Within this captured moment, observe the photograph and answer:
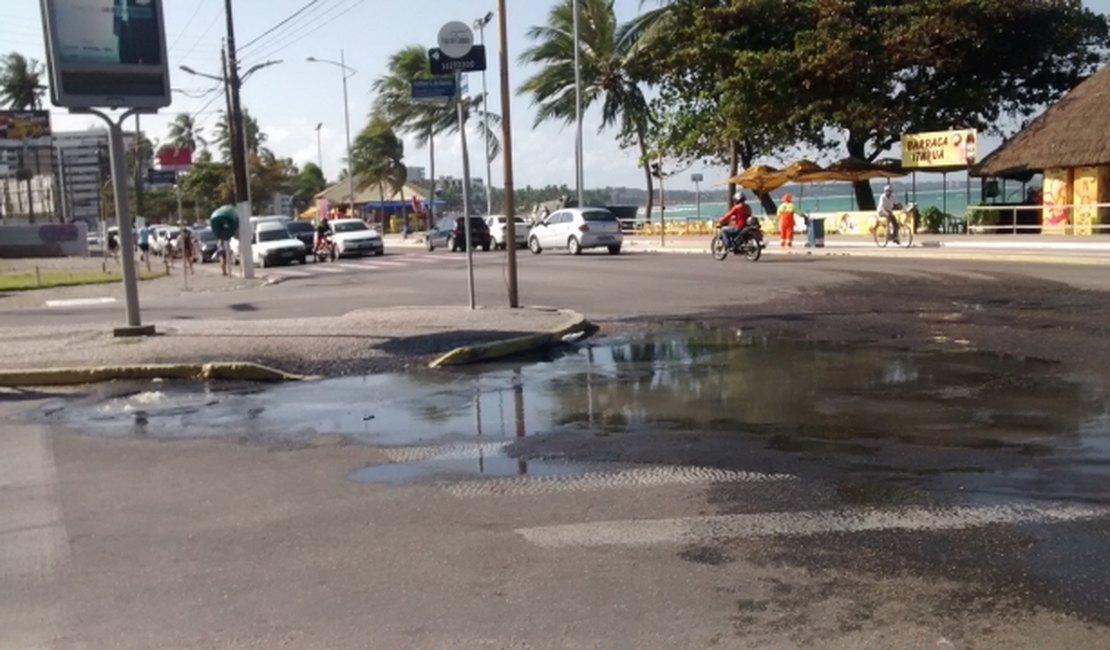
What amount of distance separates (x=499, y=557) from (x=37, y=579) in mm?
2356

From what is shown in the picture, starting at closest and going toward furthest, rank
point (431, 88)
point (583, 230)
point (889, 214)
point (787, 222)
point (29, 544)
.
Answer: point (29, 544) → point (431, 88) → point (889, 214) → point (787, 222) → point (583, 230)

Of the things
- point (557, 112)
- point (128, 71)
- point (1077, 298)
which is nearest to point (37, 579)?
point (128, 71)

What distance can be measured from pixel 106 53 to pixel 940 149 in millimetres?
30971

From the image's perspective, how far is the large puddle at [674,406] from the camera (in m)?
7.75

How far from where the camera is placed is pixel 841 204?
6625 centimetres

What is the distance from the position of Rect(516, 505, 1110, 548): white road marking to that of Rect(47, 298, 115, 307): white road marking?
19.5m

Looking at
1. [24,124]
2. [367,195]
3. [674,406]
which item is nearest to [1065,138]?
[674,406]

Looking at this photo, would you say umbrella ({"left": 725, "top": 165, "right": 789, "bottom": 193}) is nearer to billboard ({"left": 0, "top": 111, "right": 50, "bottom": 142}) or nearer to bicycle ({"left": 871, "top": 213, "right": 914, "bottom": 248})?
bicycle ({"left": 871, "top": 213, "right": 914, "bottom": 248})

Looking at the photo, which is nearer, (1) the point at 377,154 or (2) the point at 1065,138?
(2) the point at 1065,138

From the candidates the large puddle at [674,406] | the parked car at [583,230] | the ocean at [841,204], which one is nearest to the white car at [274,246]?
the parked car at [583,230]

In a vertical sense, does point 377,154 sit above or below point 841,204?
above

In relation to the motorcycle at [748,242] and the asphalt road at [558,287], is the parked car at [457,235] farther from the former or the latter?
the motorcycle at [748,242]

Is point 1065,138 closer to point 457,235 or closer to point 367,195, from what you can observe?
point 457,235

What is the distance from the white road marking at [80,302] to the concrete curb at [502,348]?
42.6ft
